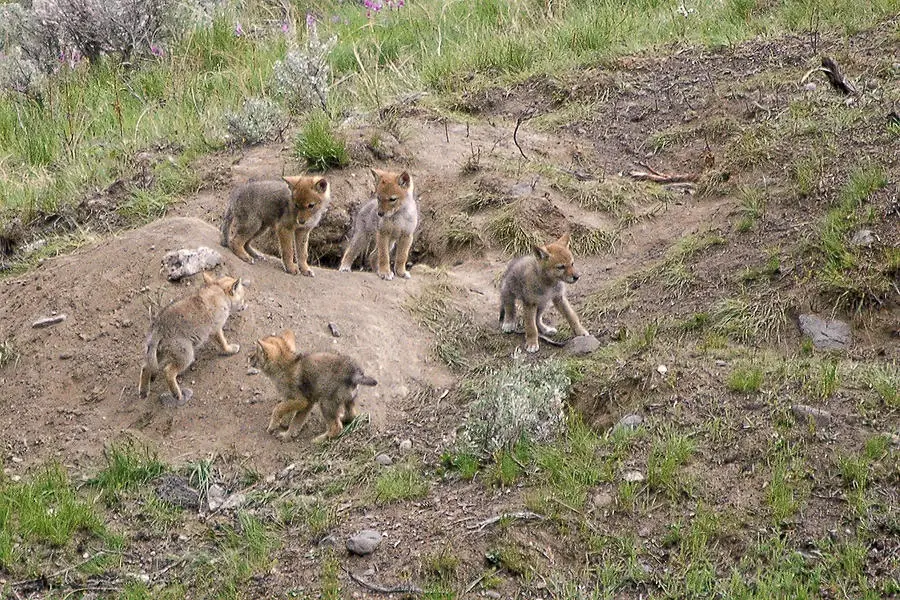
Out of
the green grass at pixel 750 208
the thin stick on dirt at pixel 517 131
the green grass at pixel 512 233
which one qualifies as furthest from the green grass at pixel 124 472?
the thin stick on dirt at pixel 517 131

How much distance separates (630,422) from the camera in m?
6.09

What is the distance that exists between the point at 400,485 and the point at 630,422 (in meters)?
1.38

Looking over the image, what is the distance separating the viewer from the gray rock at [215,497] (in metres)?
5.98

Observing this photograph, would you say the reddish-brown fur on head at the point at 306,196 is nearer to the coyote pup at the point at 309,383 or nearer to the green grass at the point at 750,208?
the coyote pup at the point at 309,383

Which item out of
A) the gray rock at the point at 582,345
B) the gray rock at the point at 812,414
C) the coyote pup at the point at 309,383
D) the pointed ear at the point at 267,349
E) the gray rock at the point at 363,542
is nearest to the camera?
the gray rock at the point at 363,542

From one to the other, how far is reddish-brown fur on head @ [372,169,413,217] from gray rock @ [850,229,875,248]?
3.37 metres

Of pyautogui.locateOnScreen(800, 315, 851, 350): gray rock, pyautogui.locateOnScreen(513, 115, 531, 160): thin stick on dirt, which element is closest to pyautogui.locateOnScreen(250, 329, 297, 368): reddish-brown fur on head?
pyautogui.locateOnScreen(800, 315, 851, 350): gray rock

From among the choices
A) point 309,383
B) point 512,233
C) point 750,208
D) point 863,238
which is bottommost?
point 512,233

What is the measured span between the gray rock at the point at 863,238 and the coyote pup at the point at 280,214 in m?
3.86

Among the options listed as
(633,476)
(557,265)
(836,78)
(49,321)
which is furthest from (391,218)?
(836,78)

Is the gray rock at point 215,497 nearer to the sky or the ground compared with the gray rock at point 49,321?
nearer to the ground

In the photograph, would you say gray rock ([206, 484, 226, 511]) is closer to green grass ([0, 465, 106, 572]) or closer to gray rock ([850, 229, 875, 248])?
green grass ([0, 465, 106, 572])

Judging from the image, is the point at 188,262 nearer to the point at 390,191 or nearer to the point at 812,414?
the point at 390,191

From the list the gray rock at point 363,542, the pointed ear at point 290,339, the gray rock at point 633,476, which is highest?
the gray rock at point 633,476
